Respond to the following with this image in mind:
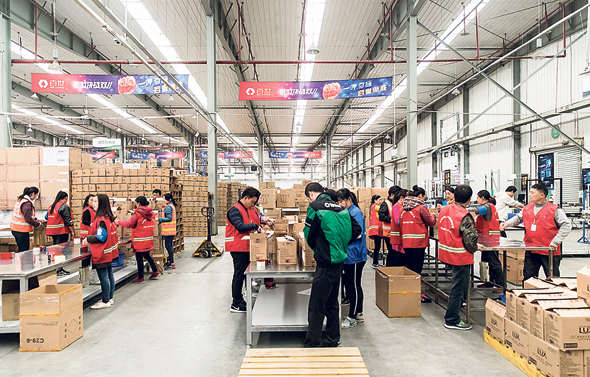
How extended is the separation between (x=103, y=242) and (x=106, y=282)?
67 centimetres

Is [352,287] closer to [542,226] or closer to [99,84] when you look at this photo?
[542,226]

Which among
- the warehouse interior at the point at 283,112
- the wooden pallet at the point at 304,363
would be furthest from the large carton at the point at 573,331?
the wooden pallet at the point at 304,363

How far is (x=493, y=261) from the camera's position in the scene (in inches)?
203

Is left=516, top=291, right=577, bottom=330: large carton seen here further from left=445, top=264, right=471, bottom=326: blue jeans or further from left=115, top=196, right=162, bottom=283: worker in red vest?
left=115, top=196, right=162, bottom=283: worker in red vest

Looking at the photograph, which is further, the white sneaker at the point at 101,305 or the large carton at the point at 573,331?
the white sneaker at the point at 101,305

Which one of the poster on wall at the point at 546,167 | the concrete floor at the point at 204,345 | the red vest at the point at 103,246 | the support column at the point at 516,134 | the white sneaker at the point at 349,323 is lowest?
the concrete floor at the point at 204,345

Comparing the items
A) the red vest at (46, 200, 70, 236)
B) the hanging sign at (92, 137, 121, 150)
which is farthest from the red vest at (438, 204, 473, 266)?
the hanging sign at (92, 137, 121, 150)

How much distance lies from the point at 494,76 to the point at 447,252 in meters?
11.4

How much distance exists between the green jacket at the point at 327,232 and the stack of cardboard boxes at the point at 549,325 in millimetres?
1665

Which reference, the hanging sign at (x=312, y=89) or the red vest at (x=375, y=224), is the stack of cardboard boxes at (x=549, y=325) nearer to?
the red vest at (x=375, y=224)

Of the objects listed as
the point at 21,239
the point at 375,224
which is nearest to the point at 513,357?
the point at 375,224

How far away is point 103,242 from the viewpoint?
14.1ft

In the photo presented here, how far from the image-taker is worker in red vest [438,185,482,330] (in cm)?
361

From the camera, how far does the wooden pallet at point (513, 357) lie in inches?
108
